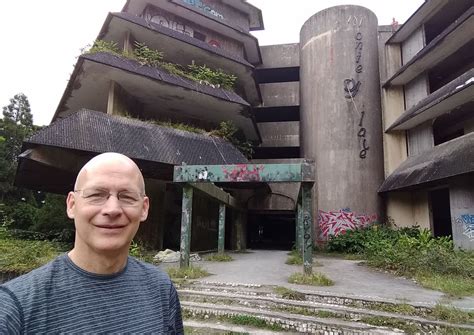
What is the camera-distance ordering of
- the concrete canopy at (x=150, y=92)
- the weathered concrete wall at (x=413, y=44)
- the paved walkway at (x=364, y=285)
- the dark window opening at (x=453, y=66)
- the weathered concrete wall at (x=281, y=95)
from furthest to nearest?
the weathered concrete wall at (x=281, y=95)
the weathered concrete wall at (x=413, y=44)
the dark window opening at (x=453, y=66)
the concrete canopy at (x=150, y=92)
the paved walkway at (x=364, y=285)

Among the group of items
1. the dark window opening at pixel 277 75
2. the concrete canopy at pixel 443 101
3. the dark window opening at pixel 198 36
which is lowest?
the concrete canopy at pixel 443 101

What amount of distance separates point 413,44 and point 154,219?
14.8 m

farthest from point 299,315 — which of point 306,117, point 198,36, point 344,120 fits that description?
point 198,36

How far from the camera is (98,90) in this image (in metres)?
13.5

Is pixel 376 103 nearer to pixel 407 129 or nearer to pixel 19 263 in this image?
pixel 407 129

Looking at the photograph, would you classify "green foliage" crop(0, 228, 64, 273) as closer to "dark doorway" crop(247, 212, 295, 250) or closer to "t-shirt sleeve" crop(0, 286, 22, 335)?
"t-shirt sleeve" crop(0, 286, 22, 335)

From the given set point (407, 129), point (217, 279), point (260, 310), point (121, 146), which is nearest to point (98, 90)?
point (121, 146)

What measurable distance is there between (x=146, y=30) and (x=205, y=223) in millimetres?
8667

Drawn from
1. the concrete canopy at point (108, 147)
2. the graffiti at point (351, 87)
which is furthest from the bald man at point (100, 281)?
the graffiti at point (351, 87)

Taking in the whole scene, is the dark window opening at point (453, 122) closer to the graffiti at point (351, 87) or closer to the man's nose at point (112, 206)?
the graffiti at point (351, 87)

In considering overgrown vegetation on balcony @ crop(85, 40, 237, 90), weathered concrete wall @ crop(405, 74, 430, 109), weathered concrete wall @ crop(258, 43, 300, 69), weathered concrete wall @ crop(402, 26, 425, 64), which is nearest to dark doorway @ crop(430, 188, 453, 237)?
weathered concrete wall @ crop(405, 74, 430, 109)

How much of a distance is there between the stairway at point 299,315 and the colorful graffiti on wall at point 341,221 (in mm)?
11879

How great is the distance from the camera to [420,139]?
15320 millimetres

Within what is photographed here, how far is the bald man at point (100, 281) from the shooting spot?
3.97 feet
